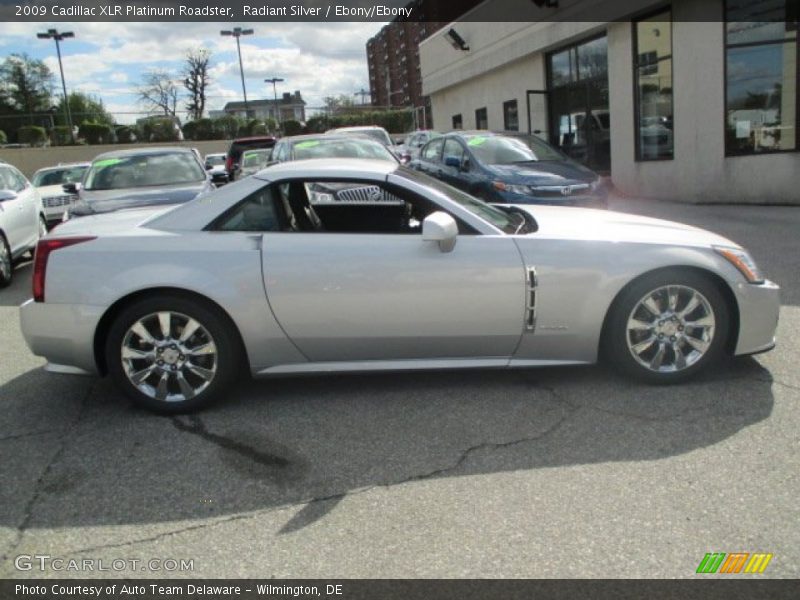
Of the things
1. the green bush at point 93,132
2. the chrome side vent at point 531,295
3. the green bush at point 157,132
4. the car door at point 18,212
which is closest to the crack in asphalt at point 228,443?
the chrome side vent at point 531,295

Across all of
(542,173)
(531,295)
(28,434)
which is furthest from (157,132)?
(531,295)

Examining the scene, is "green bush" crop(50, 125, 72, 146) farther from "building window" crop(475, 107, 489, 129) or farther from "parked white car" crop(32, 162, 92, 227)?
"building window" crop(475, 107, 489, 129)

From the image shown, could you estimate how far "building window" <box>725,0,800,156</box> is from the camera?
1121 centimetres

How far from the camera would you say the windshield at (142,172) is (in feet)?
30.3

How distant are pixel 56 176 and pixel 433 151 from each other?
934 centimetres

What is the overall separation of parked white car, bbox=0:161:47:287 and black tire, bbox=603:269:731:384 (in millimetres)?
7178

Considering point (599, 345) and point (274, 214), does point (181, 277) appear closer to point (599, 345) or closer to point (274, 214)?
point (274, 214)

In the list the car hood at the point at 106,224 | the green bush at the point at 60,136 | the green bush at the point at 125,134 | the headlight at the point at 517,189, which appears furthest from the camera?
the green bush at the point at 125,134

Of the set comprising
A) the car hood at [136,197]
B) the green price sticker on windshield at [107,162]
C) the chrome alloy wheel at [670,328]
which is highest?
the green price sticker on windshield at [107,162]

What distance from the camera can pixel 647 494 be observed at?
9.84 feet

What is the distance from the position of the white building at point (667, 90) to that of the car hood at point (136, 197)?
9234 millimetres

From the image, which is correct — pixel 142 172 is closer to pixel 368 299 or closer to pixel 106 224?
pixel 106 224

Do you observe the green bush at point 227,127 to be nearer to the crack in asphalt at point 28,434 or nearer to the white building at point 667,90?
the white building at point 667,90

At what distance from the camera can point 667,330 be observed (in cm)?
409
